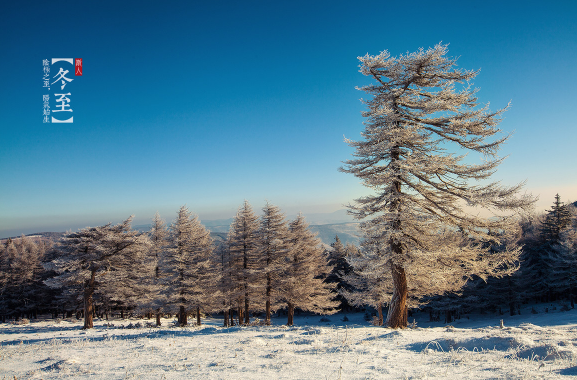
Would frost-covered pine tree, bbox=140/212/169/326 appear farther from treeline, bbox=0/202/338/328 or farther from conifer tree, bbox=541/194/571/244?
conifer tree, bbox=541/194/571/244

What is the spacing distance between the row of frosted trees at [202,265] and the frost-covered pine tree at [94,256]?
2.4 inches

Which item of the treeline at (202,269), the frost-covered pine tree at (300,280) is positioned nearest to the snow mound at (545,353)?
the treeline at (202,269)

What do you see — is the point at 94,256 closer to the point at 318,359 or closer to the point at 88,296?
the point at 88,296

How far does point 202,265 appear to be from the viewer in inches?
940

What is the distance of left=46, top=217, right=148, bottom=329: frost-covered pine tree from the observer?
19.7m

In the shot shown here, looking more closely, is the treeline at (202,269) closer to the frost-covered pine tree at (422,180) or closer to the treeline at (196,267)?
the treeline at (196,267)

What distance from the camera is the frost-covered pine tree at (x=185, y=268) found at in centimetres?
2314

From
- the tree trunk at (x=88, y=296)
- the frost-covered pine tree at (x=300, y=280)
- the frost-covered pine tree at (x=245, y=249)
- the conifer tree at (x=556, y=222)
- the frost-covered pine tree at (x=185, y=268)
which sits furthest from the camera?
the conifer tree at (x=556, y=222)

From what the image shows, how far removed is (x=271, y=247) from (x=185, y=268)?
295 inches

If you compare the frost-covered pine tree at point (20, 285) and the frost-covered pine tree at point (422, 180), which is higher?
the frost-covered pine tree at point (422, 180)

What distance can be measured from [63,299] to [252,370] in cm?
4512

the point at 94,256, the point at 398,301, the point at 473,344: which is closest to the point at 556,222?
the point at 398,301

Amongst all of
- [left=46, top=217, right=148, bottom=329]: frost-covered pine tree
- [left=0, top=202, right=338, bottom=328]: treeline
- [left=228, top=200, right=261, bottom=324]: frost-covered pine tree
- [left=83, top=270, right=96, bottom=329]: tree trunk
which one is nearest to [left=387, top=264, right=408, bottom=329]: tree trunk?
[left=0, top=202, right=338, bottom=328]: treeline

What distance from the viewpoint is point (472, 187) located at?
1074 cm
